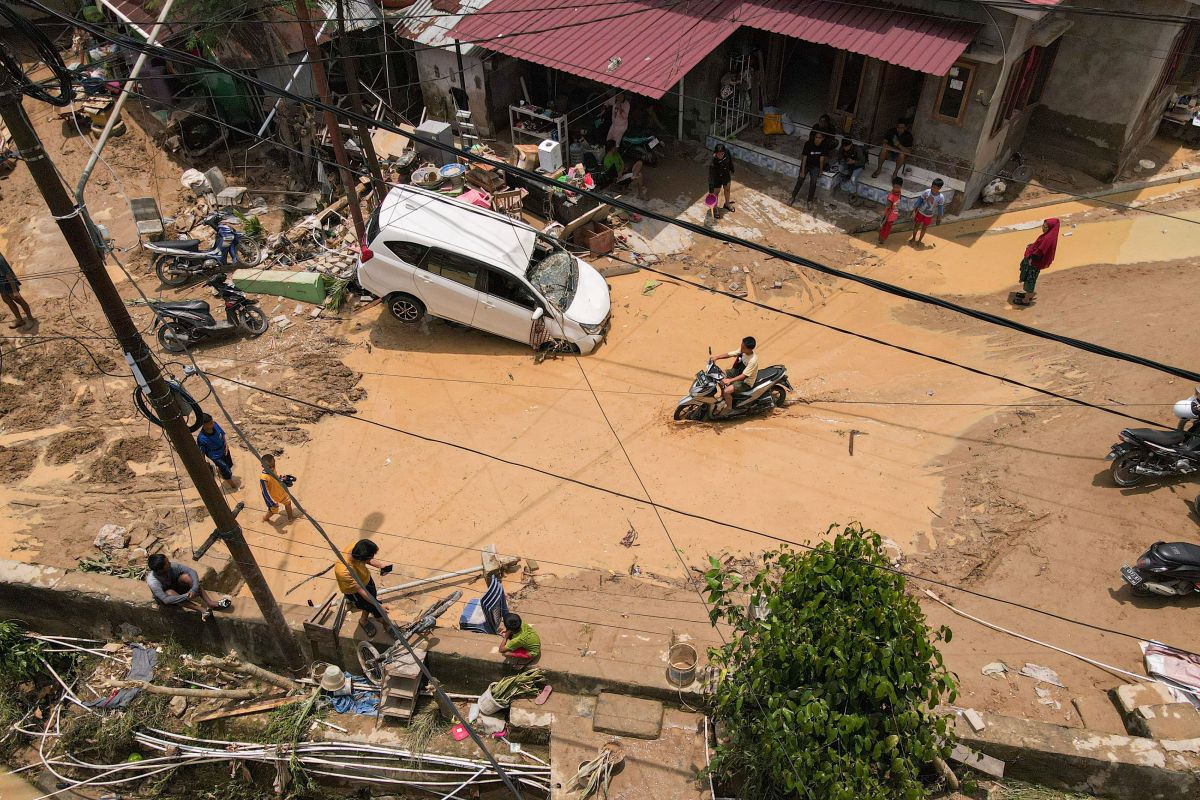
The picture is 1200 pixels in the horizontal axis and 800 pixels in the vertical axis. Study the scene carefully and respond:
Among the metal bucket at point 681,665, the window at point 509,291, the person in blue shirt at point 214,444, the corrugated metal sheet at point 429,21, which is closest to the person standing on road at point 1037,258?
the window at point 509,291

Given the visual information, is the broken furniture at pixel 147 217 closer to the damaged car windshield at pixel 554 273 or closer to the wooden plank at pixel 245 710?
the damaged car windshield at pixel 554 273

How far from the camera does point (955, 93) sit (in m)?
13.2

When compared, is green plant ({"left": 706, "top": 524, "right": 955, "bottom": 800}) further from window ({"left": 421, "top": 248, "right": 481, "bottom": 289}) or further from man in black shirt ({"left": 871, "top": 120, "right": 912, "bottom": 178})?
man in black shirt ({"left": 871, "top": 120, "right": 912, "bottom": 178})

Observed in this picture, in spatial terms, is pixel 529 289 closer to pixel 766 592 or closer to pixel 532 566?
pixel 532 566

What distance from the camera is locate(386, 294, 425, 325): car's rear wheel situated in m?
11.6

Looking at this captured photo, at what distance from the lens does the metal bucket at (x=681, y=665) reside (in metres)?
6.76

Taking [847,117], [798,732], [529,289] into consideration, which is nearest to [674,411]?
[529,289]

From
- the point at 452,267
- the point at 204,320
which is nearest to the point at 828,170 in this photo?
the point at 452,267

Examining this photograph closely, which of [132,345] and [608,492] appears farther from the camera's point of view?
[608,492]

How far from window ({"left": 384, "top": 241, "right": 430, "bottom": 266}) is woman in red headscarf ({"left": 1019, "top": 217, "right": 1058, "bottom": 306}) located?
8.54 m

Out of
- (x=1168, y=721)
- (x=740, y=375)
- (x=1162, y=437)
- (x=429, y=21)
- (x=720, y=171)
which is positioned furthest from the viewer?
(x=429, y=21)

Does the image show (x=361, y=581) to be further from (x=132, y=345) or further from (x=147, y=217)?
(x=147, y=217)

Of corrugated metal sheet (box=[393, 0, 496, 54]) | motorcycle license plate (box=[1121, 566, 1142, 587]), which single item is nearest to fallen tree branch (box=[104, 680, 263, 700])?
motorcycle license plate (box=[1121, 566, 1142, 587])

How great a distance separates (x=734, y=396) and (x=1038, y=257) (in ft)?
16.8
